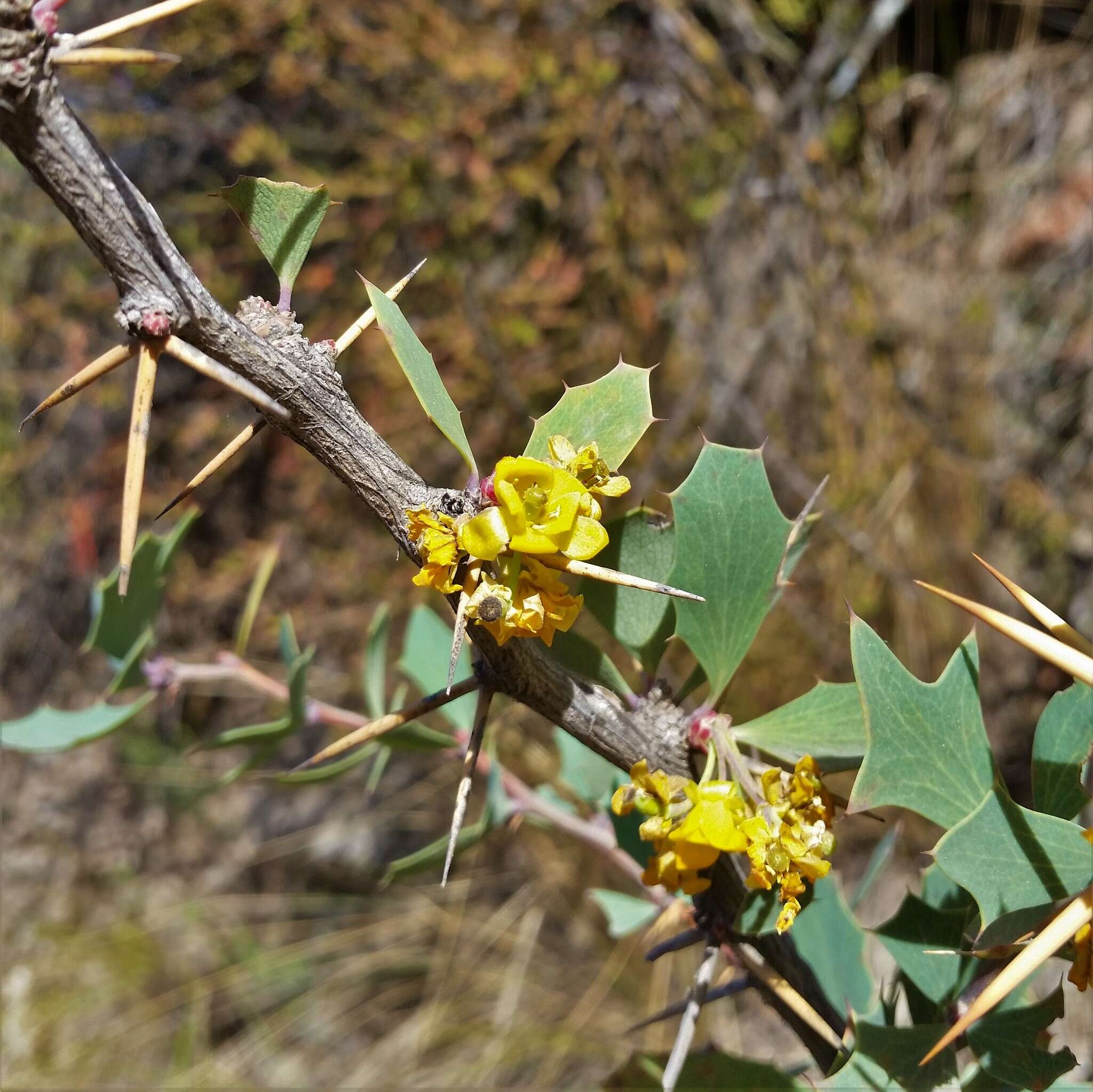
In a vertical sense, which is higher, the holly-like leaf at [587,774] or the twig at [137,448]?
the twig at [137,448]

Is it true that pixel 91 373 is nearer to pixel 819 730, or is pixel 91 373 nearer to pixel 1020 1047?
pixel 819 730

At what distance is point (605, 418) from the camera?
0.37 m

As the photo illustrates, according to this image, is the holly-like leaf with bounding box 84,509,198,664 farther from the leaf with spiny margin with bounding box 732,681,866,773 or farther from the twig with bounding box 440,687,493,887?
the leaf with spiny margin with bounding box 732,681,866,773

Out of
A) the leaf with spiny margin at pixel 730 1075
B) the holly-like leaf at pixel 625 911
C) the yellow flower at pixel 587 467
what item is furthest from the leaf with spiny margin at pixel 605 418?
the holly-like leaf at pixel 625 911

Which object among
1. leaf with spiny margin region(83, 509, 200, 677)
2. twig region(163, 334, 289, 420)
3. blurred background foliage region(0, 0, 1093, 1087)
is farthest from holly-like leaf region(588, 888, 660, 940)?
blurred background foliage region(0, 0, 1093, 1087)

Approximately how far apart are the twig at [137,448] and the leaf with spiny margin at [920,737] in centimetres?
29

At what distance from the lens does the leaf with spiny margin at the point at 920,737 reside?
0.36m

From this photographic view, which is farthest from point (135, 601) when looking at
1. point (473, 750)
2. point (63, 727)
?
point (473, 750)

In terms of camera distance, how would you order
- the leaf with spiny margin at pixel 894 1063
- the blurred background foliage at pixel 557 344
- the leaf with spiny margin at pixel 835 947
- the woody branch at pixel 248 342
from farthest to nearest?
1. the blurred background foliage at pixel 557 344
2. the leaf with spiny margin at pixel 835 947
3. the leaf with spiny margin at pixel 894 1063
4. the woody branch at pixel 248 342

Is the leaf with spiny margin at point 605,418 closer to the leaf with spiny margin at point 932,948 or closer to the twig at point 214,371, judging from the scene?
the twig at point 214,371

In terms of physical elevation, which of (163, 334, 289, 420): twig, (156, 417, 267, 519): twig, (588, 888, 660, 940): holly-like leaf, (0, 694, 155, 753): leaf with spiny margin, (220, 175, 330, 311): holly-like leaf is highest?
(220, 175, 330, 311): holly-like leaf

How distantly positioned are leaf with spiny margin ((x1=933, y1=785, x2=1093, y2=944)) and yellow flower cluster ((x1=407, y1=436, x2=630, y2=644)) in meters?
0.17

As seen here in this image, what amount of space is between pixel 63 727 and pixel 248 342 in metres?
0.45

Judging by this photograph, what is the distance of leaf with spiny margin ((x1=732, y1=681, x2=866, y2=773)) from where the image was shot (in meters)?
0.42
